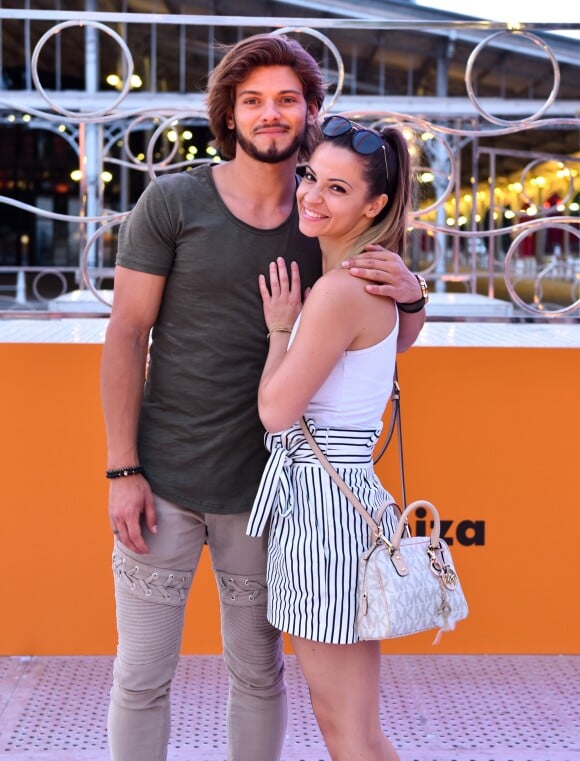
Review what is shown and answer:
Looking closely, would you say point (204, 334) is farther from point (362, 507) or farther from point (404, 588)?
point (404, 588)

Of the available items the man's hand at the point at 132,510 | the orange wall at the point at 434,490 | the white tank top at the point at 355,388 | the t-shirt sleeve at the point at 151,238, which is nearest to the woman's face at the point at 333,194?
the white tank top at the point at 355,388

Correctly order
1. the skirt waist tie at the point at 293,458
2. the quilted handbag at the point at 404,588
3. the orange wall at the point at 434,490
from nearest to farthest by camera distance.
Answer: the quilted handbag at the point at 404,588 → the skirt waist tie at the point at 293,458 → the orange wall at the point at 434,490

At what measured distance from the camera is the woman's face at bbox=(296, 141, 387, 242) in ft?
7.39

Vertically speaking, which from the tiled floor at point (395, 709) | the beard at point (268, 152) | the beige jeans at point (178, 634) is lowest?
the tiled floor at point (395, 709)

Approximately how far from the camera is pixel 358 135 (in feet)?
7.37

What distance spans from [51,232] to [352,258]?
77.4 feet

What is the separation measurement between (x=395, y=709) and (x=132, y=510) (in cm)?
170

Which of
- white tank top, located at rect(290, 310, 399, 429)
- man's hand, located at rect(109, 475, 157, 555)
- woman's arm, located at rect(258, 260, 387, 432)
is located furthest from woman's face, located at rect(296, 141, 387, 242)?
man's hand, located at rect(109, 475, 157, 555)

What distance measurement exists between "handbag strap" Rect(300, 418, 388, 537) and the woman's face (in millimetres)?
443

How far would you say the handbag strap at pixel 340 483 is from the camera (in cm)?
226

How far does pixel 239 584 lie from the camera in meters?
2.59

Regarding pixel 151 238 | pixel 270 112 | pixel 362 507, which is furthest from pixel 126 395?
pixel 270 112

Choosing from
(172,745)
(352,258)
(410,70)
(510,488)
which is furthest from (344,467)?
(410,70)

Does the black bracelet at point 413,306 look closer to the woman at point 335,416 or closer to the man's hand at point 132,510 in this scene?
the woman at point 335,416
